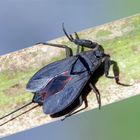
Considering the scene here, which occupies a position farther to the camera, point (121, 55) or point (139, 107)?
point (139, 107)

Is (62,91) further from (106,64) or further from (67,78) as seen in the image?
(106,64)

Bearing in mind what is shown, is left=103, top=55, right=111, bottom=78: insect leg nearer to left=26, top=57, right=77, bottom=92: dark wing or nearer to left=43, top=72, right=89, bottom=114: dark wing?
left=43, top=72, right=89, bottom=114: dark wing

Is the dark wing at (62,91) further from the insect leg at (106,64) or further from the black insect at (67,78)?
the insect leg at (106,64)

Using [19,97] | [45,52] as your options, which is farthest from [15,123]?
[45,52]

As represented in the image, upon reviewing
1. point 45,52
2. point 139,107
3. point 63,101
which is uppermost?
point 45,52

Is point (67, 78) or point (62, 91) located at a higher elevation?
point (67, 78)

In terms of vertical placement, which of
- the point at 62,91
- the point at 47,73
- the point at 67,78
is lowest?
the point at 62,91

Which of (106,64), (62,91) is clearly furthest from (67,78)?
(106,64)

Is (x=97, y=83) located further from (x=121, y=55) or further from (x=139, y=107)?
(x=139, y=107)
